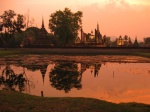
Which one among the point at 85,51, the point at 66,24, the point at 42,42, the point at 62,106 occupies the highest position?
the point at 66,24

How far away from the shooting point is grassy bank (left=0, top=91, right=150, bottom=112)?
31.5 ft

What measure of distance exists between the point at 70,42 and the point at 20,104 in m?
70.6

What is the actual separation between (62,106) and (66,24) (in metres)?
65.3

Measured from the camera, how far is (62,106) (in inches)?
397

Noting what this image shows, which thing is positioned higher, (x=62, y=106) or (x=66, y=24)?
(x=66, y=24)

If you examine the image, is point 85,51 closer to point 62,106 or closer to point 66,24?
point 66,24

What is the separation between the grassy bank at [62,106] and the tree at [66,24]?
63169mm

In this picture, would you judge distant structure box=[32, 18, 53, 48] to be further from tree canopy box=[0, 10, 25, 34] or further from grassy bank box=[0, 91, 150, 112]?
grassy bank box=[0, 91, 150, 112]

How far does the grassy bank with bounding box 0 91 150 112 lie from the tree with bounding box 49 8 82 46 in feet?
207

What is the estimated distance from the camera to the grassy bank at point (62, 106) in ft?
31.5

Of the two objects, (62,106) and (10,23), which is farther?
(10,23)

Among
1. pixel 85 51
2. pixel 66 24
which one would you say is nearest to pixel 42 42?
pixel 66 24

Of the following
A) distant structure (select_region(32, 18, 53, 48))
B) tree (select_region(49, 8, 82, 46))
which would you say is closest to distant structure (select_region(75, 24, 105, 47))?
tree (select_region(49, 8, 82, 46))

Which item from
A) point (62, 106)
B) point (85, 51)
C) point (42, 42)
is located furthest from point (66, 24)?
point (62, 106)
